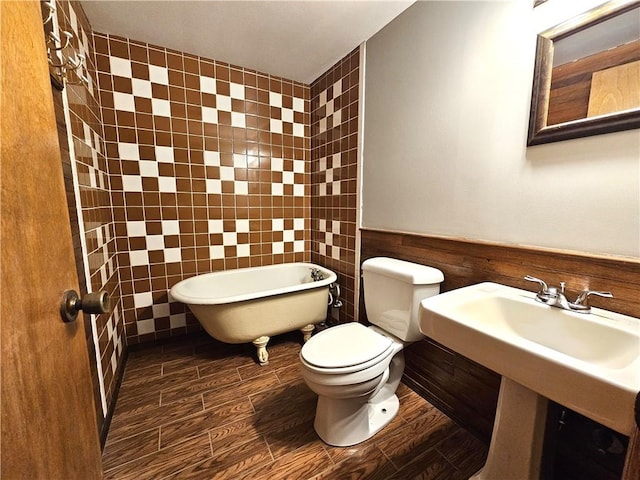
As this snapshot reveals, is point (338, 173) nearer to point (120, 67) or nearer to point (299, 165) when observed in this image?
point (299, 165)

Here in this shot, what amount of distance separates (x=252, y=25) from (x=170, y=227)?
4.99ft

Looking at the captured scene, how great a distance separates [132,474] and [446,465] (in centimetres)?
135

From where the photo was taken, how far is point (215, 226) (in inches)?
87.3

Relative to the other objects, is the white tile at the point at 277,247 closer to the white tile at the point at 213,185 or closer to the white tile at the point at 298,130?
the white tile at the point at 213,185

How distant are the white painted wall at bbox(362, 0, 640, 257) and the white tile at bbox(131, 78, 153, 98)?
1571mm

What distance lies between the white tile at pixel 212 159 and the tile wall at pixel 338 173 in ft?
2.80

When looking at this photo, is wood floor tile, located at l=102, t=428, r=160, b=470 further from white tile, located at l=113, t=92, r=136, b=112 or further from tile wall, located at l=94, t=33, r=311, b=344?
Result: white tile, located at l=113, t=92, r=136, b=112

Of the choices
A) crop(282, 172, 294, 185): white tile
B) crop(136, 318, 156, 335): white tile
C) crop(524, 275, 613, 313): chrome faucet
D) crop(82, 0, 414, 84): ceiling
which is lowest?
crop(136, 318, 156, 335): white tile

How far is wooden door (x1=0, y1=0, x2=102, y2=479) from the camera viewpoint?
385 millimetres

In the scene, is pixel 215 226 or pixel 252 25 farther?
pixel 215 226

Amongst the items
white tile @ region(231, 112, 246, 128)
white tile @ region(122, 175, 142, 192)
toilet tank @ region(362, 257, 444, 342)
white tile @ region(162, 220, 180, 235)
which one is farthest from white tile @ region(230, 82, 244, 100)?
toilet tank @ region(362, 257, 444, 342)

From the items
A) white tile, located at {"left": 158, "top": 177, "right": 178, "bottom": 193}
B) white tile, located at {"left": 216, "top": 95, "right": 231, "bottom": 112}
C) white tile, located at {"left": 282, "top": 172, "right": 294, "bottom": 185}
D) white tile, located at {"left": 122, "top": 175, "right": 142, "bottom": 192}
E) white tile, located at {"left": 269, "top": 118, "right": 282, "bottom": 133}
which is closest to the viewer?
white tile, located at {"left": 122, "top": 175, "right": 142, "bottom": 192}

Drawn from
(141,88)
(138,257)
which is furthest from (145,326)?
(141,88)

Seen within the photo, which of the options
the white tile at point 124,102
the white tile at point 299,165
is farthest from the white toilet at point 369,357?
the white tile at point 124,102
